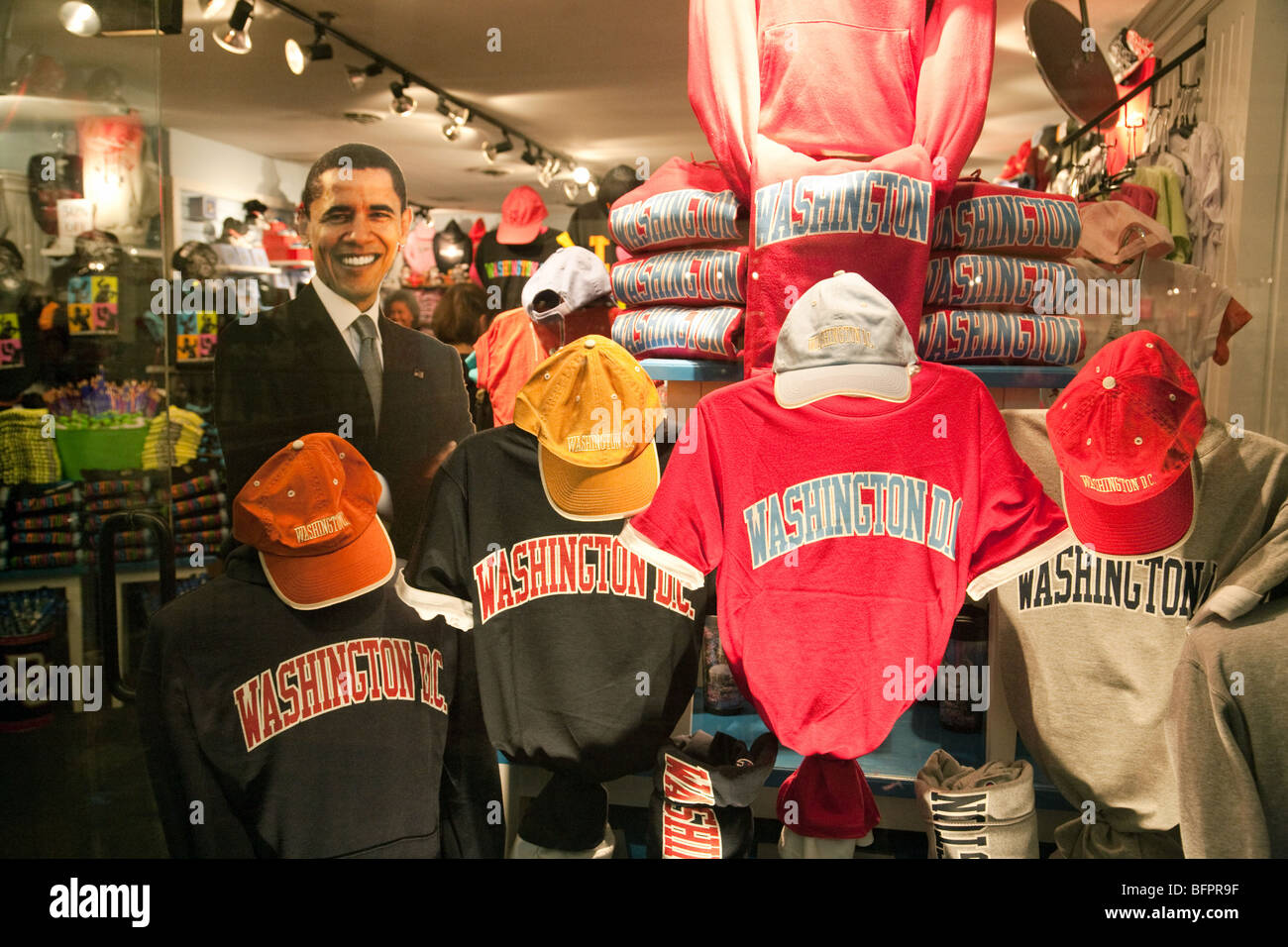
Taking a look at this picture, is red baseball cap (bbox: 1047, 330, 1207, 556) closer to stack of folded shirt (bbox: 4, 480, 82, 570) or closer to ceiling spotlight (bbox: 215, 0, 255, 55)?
ceiling spotlight (bbox: 215, 0, 255, 55)

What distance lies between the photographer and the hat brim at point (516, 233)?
1865 mm

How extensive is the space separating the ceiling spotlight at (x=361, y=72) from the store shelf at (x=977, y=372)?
0.81 meters

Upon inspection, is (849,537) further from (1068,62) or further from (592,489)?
(1068,62)

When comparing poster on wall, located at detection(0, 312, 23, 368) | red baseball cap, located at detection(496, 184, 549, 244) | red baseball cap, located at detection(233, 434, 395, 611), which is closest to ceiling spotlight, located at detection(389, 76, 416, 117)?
red baseball cap, located at detection(496, 184, 549, 244)

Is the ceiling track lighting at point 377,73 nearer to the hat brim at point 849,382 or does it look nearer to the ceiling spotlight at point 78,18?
the ceiling spotlight at point 78,18

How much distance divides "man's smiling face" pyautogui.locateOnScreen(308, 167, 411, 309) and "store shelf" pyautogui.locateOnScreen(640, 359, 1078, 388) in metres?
0.57

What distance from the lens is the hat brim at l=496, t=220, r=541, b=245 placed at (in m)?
1.87

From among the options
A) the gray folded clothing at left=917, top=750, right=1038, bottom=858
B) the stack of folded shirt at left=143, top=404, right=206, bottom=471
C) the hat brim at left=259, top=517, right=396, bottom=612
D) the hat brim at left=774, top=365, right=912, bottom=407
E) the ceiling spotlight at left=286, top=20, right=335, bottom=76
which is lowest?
the gray folded clothing at left=917, top=750, right=1038, bottom=858

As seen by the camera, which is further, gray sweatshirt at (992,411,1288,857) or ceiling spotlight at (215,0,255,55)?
ceiling spotlight at (215,0,255,55)

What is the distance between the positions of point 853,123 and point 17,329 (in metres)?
1.77

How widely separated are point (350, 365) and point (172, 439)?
0.42m

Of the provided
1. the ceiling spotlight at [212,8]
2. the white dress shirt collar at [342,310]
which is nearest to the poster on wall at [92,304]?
the white dress shirt collar at [342,310]

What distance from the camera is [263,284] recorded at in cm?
185
